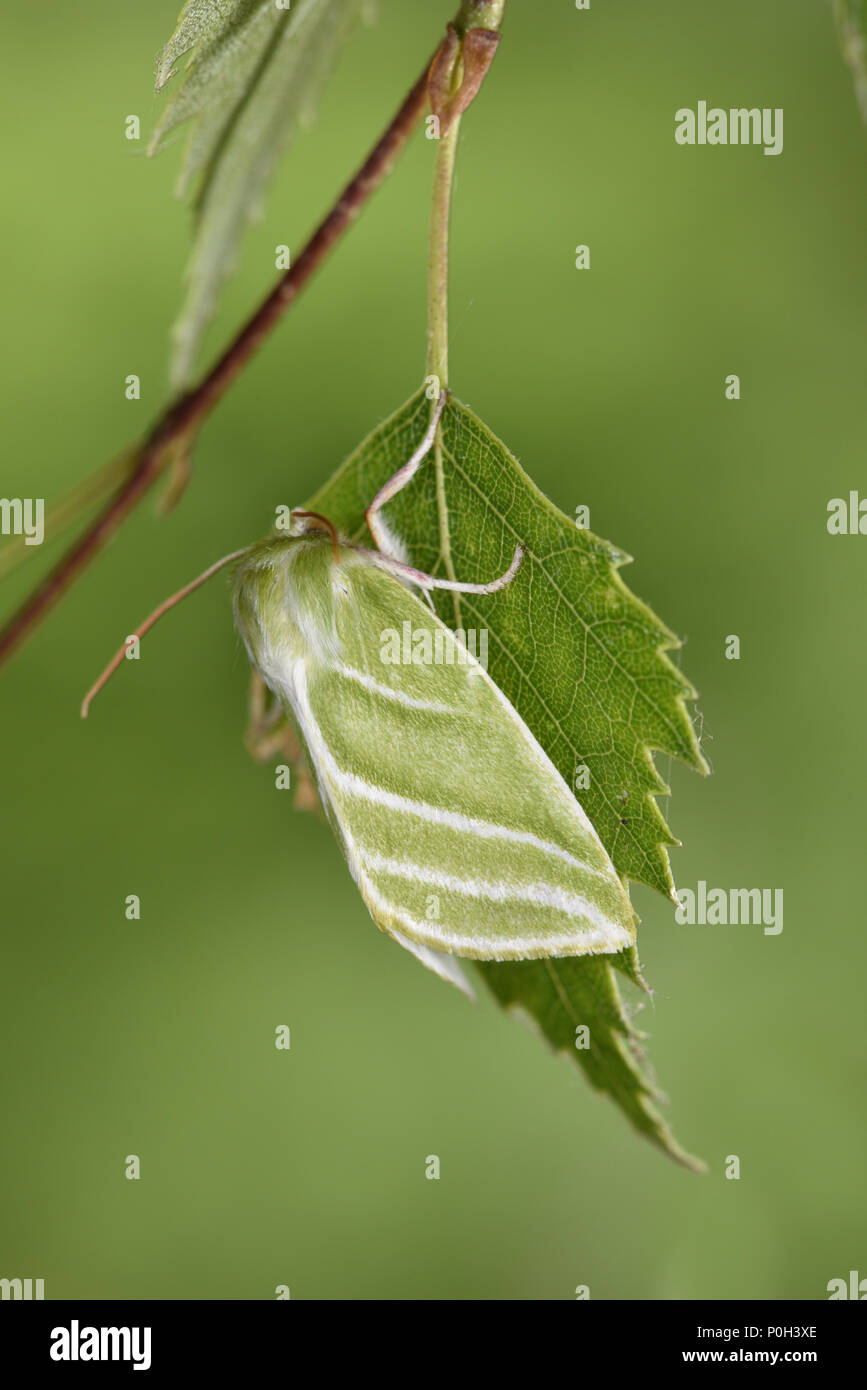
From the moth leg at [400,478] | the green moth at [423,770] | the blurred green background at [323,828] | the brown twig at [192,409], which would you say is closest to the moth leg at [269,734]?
the green moth at [423,770]

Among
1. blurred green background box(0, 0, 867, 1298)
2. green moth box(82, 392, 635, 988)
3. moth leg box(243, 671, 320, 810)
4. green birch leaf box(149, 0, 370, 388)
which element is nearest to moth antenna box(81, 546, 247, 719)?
green moth box(82, 392, 635, 988)

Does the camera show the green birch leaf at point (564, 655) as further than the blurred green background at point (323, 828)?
No

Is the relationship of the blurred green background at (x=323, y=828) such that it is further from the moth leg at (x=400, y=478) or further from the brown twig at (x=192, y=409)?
the brown twig at (x=192, y=409)

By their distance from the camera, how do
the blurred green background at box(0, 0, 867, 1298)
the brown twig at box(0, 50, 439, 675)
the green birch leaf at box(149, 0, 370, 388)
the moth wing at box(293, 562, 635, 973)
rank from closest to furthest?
the green birch leaf at box(149, 0, 370, 388) → the brown twig at box(0, 50, 439, 675) → the moth wing at box(293, 562, 635, 973) → the blurred green background at box(0, 0, 867, 1298)

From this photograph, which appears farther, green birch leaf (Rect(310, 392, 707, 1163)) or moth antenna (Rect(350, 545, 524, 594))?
moth antenna (Rect(350, 545, 524, 594))

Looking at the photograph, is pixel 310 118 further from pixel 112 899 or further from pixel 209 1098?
pixel 209 1098

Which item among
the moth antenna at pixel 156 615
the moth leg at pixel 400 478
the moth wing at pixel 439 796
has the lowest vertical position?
the moth wing at pixel 439 796

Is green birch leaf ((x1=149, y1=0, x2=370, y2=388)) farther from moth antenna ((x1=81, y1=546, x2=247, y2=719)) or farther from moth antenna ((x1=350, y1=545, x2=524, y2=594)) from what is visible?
moth antenna ((x1=350, y1=545, x2=524, y2=594))

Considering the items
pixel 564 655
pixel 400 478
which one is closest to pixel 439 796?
pixel 564 655

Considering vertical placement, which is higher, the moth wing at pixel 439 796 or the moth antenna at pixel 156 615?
the moth antenna at pixel 156 615
